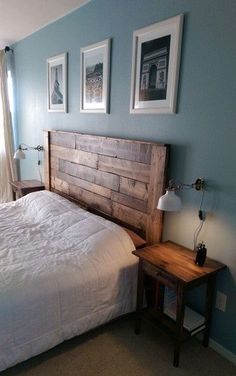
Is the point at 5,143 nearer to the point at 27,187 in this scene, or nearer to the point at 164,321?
the point at 27,187

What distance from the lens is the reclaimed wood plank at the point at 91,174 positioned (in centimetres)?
236

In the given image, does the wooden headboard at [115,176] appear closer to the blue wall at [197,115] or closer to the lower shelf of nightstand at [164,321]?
the blue wall at [197,115]

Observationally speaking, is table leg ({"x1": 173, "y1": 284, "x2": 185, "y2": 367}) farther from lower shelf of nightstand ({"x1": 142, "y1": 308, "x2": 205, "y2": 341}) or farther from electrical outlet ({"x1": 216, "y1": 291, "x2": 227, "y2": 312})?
electrical outlet ({"x1": 216, "y1": 291, "x2": 227, "y2": 312})

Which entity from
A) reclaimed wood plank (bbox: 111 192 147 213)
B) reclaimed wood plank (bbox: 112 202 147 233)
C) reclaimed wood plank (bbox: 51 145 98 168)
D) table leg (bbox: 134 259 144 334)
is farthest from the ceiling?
table leg (bbox: 134 259 144 334)

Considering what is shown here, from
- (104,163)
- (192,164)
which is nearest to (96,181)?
(104,163)

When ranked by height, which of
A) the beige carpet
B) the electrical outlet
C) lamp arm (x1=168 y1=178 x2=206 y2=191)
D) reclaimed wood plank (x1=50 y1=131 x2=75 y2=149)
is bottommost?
the beige carpet

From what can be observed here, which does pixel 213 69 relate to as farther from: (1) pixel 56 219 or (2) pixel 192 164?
(1) pixel 56 219

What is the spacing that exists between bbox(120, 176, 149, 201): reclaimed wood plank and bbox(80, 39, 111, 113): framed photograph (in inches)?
27.0

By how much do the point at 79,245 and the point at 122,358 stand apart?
76 cm

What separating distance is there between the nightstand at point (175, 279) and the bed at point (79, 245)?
147 mm

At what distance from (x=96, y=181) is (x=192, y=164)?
3.38 ft

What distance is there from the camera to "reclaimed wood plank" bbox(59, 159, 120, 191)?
7.75ft

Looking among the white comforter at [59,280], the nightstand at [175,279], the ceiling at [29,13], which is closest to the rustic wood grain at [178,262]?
the nightstand at [175,279]

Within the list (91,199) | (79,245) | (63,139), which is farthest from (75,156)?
(79,245)
